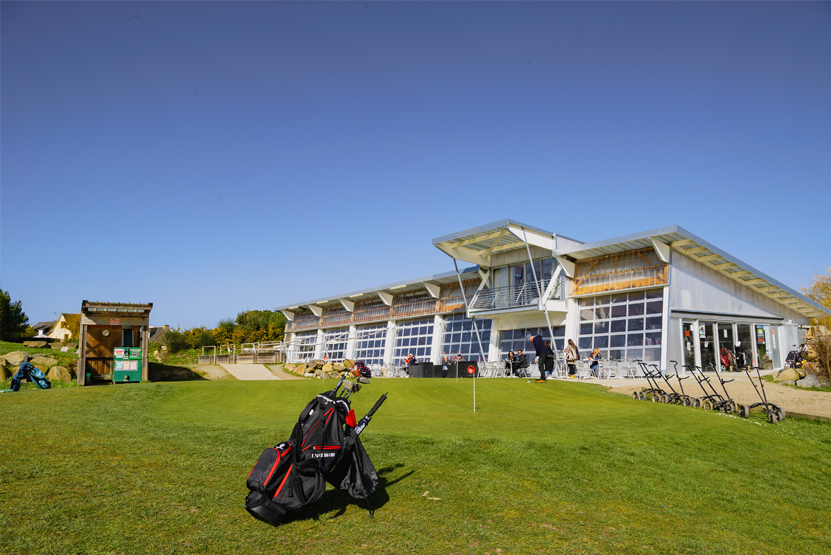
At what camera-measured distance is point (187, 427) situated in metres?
9.30

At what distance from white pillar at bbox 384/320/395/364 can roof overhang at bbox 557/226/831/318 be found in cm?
1624

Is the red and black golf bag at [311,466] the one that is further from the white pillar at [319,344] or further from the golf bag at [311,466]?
the white pillar at [319,344]

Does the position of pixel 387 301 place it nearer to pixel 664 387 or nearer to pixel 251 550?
pixel 664 387

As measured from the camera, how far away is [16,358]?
23.5 m

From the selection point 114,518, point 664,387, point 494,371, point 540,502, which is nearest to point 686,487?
point 540,502

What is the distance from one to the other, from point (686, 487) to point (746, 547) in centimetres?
182

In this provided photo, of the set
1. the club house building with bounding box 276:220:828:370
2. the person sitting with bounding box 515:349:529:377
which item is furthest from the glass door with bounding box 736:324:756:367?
the person sitting with bounding box 515:349:529:377

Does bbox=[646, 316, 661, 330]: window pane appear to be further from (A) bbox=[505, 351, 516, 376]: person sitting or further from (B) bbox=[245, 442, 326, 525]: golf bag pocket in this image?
(B) bbox=[245, 442, 326, 525]: golf bag pocket

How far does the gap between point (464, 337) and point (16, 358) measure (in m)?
22.8

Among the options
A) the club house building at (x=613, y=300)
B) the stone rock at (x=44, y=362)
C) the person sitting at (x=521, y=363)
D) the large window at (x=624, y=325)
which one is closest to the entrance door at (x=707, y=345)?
the club house building at (x=613, y=300)

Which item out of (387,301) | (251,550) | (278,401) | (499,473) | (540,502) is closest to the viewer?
(251,550)

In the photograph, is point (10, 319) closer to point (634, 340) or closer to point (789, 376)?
point (634, 340)

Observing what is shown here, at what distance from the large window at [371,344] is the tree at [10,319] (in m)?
25.5

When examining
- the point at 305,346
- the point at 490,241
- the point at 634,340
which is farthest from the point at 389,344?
the point at 634,340
